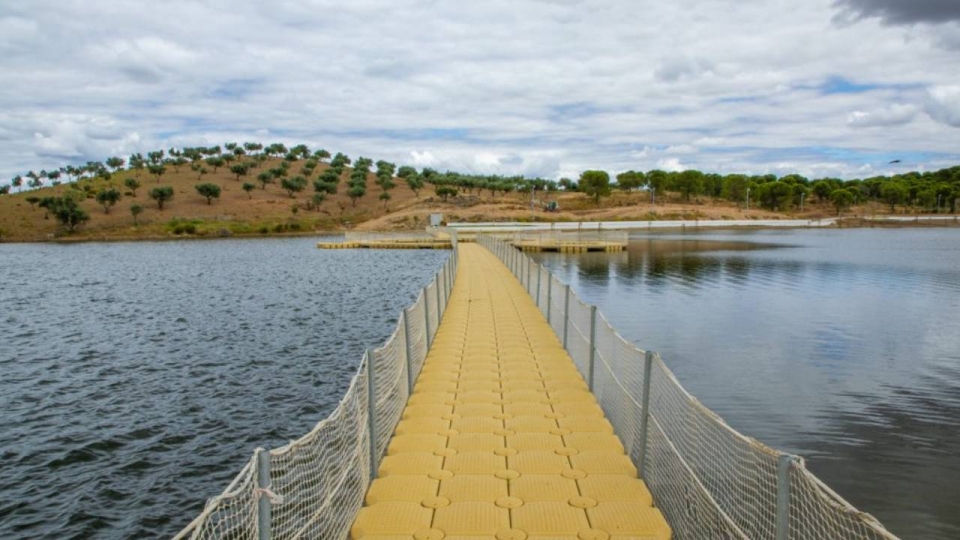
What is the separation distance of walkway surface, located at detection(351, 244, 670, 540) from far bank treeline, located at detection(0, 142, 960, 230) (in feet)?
407

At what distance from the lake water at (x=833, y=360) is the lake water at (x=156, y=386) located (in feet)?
33.9

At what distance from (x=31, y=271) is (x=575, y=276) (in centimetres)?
4774

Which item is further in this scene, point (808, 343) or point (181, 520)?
point (808, 343)

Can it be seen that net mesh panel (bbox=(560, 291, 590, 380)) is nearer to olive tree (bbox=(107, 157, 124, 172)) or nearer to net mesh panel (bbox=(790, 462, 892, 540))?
net mesh panel (bbox=(790, 462, 892, 540))

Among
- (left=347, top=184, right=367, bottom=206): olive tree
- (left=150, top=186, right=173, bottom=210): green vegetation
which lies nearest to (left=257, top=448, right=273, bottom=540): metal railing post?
(left=150, top=186, right=173, bottom=210): green vegetation

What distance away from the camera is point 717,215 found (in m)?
135

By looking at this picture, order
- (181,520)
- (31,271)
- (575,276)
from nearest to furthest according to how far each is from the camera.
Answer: (181,520) < (575,276) < (31,271)

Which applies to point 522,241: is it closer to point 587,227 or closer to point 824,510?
point 587,227

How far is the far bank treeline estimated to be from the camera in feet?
487

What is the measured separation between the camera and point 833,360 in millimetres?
19297

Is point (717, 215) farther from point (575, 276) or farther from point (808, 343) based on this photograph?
point (808, 343)

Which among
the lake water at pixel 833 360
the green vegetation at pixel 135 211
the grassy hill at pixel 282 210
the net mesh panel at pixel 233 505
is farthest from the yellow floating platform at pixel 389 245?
the green vegetation at pixel 135 211

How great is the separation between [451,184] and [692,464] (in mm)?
148899

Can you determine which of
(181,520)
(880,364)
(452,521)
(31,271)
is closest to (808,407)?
(880,364)
